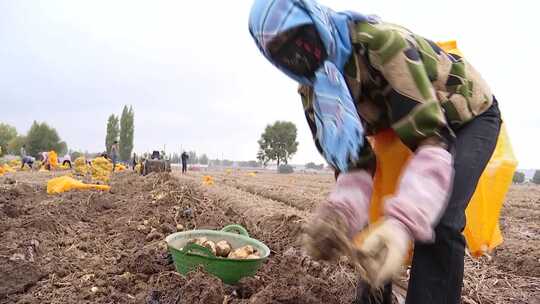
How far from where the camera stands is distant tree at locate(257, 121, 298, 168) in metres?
67.2

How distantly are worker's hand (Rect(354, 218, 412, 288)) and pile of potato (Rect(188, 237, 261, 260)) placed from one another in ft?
6.23

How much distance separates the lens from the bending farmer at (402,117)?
1116mm

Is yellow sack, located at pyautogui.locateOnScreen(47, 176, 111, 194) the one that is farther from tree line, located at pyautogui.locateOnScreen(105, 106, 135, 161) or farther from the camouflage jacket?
tree line, located at pyautogui.locateOnScreen(105, 106, 135, 161)

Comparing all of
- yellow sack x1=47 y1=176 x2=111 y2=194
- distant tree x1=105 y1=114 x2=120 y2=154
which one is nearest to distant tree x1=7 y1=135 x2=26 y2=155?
distant tree x1=105 y1=114 x2=120 y2=154

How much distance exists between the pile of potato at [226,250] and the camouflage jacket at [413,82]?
1.71m

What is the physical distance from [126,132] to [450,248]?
76.1 metres

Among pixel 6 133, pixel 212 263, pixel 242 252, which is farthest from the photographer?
pixel 6 133

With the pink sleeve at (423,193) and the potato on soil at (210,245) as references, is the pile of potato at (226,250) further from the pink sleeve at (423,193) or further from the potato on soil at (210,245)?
the pink sleeve at (423,193)

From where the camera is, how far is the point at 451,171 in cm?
116

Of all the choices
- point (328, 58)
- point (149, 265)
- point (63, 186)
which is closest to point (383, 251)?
point (328, 58)

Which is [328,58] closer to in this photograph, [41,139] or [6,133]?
[41,139]

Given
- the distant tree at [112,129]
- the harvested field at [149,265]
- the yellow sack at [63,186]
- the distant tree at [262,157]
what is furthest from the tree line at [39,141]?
the harvested field at [149,265]

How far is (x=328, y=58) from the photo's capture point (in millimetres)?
1273

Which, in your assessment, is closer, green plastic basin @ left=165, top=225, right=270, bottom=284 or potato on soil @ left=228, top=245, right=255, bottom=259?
green plastic basin @ left=165, top=225, right=270, bottom=284
